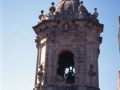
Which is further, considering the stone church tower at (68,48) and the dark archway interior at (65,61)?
the dark archway interior at (65,61)

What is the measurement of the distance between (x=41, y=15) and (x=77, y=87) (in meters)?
5.62

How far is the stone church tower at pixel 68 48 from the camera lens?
19047mm

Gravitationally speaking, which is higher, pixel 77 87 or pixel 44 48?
pixel 44 48

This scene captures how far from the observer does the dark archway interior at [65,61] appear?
20784 mm

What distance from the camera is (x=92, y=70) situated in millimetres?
19297

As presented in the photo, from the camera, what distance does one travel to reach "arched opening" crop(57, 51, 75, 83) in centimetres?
2036

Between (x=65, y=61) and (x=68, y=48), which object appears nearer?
(x=68, y=48)

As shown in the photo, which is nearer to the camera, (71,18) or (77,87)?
(77,87)

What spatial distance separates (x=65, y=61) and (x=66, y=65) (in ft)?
0.99

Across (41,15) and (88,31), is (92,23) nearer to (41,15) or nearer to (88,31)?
(88,31)

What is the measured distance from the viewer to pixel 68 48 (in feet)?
65.2

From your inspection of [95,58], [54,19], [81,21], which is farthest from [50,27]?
[95,58]

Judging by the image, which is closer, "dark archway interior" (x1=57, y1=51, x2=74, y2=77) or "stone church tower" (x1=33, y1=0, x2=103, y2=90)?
"stone church tower" (x1=33, y1=0, x2=103, y2=90)

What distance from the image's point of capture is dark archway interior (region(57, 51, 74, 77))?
68.2ft
